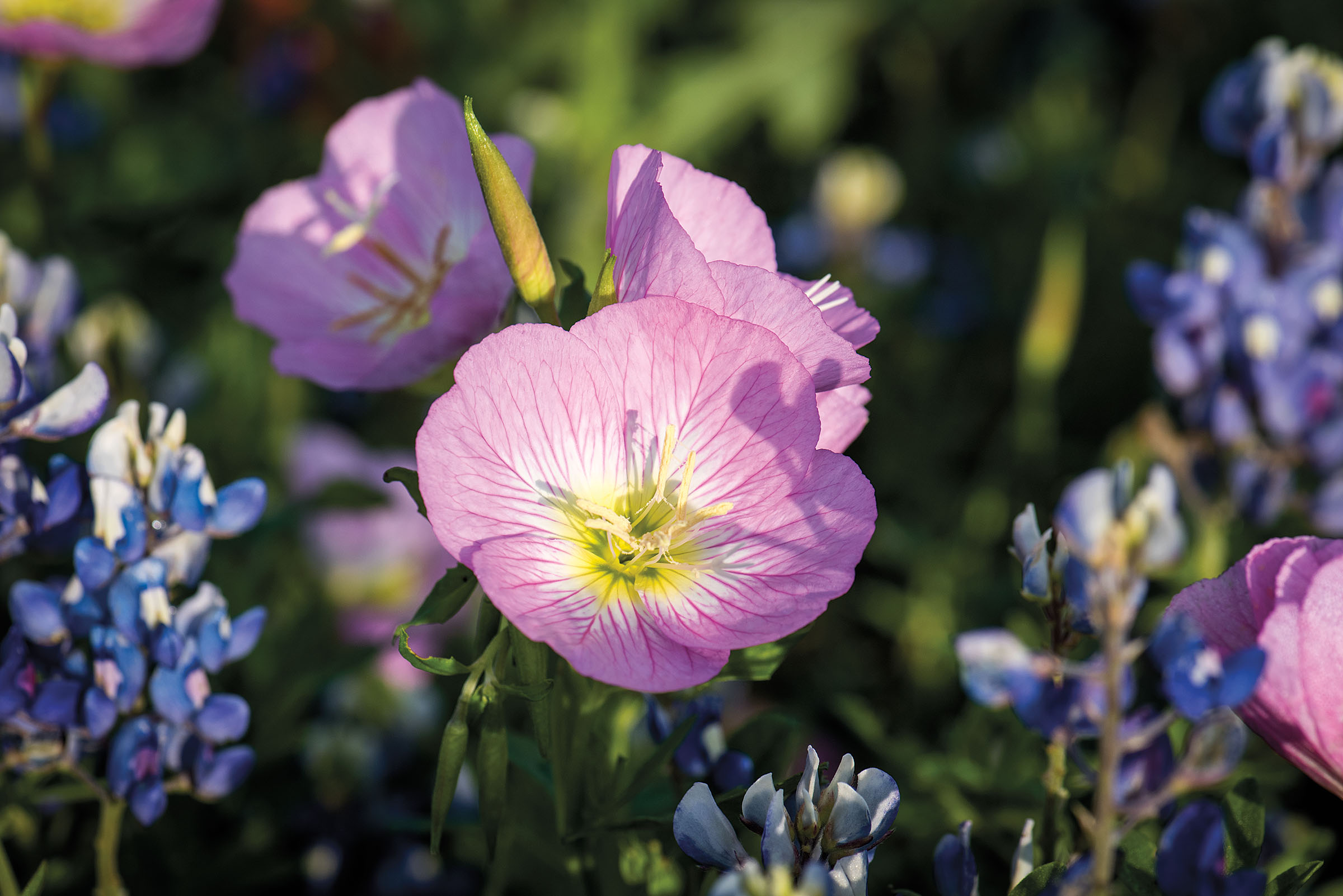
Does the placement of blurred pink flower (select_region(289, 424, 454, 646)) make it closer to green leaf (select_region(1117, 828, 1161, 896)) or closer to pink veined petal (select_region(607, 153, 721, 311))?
pink veined petal (select_region(607, 153, 721, 311))

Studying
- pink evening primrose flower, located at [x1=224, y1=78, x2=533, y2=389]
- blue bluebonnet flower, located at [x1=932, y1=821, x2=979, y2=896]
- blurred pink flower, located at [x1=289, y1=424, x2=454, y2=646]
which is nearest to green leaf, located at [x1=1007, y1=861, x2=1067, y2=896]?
blue bluebonnet flower, located at [x1=932, y1=821, x2=979, y2=896]

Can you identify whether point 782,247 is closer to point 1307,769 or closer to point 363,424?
point 363,424

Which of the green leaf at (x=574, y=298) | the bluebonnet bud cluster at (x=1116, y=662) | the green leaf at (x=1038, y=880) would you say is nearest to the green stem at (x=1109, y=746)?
the bluebonnet bud cluster at (x=1116, y=662)

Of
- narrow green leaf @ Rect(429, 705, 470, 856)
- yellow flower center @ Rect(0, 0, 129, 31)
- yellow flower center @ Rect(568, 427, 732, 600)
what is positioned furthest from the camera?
yellow flower center @ Rect(0, 0, 129, 31)

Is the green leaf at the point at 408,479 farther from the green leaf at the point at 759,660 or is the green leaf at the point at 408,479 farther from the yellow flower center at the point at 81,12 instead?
the yellow flower center at the point at 81,12

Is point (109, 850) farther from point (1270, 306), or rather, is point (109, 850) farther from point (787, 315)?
point (1270, 306)

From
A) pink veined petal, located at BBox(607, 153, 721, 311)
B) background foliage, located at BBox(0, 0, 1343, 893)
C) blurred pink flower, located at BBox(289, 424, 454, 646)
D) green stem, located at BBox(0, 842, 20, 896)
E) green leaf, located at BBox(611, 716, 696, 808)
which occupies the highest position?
pink veined petal, located at BBox(607, 153, 721, 311)

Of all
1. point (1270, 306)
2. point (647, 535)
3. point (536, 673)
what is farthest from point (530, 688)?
point (1270, 306)

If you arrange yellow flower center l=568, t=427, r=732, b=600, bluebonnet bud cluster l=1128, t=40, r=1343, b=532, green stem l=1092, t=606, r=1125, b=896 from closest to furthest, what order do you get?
green stem l=1092, t=606, r=1125, b=896
yellow flower center l=568, t=427, r=732, b=600
bluebonnet bud cluster l=1128, t=40, r=1343, b=532
